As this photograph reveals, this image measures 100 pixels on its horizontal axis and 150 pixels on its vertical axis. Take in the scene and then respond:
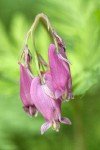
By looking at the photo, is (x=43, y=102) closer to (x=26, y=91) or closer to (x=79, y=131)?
(x=26, y=91)

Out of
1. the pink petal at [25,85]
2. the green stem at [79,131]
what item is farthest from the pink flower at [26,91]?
the green stem at [79,131]

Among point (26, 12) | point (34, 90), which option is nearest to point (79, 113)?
point (34, 90)

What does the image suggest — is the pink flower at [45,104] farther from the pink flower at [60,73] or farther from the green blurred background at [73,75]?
the green blurred background at [73,75]

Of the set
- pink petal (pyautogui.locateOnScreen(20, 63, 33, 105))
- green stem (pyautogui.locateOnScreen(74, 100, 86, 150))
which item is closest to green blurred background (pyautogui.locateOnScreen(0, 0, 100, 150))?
green stem (pyautogui.locateOnScreen(74, 100, 86, 150))

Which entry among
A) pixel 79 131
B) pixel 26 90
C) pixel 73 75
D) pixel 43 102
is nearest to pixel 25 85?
pixel 26 90

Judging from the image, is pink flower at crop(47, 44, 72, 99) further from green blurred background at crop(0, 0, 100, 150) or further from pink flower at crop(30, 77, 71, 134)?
green blurred background at crop(0, 0, 100, 150)

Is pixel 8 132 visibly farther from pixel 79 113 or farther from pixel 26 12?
pixel 26 12
